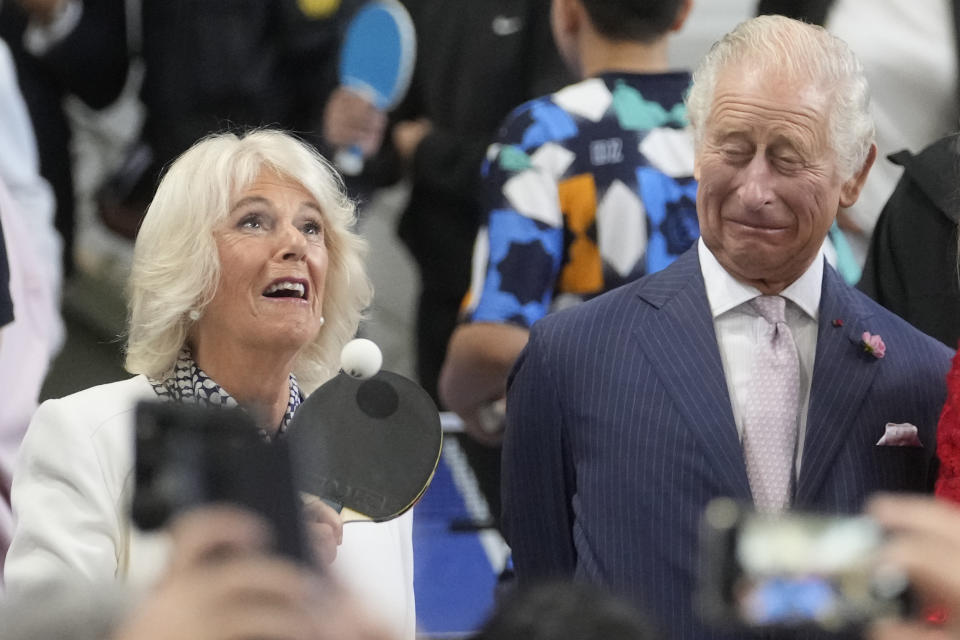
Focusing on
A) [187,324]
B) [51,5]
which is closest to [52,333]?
[51,5]

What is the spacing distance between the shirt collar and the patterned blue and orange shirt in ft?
2.07

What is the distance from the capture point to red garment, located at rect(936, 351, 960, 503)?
2594mm

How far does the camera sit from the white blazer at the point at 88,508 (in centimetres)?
274

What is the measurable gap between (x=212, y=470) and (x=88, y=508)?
131cm

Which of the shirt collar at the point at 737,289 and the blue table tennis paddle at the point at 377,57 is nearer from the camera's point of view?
the shirt collar at the point at 737,289

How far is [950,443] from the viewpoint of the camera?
262cm

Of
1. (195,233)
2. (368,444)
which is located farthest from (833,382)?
(195,233)

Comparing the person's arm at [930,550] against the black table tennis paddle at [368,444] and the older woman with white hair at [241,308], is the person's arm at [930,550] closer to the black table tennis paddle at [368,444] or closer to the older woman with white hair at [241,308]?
the black table tennis paddle at [368,444]

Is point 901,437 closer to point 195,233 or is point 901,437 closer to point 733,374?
point 733,374

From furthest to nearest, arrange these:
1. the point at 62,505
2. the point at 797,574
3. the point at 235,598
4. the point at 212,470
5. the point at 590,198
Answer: the point at 590,198, the point at 62,505, the point at 797,574, the point at 212,470, the point at 235,598

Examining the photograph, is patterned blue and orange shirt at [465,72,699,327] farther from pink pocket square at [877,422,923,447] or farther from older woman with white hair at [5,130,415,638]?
pink pocket square at [877,422,923,447]

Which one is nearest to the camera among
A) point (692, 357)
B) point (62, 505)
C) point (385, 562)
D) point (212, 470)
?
point (212, 470)

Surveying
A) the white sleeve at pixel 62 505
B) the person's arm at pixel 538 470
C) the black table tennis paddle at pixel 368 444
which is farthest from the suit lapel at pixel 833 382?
the white sleeve at pixel 62 505

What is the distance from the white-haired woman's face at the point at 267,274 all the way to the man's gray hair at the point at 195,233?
2 centimetres
